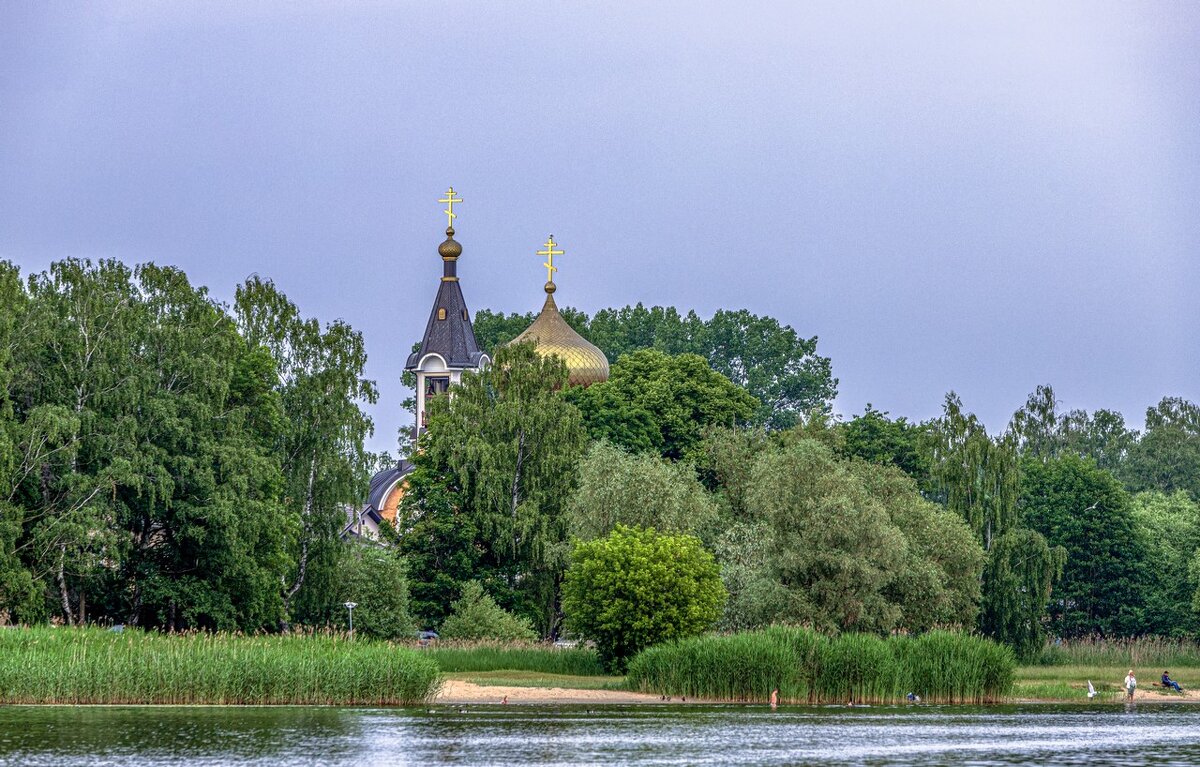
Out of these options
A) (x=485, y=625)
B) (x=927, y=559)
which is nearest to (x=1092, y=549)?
(x=927, y=559)

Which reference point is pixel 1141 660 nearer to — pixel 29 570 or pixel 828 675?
pixel 828 675

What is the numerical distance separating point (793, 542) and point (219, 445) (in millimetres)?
20944

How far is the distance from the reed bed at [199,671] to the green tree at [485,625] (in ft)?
67.9

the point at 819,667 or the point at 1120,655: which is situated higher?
the point at 1120,655

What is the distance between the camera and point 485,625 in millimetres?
74625

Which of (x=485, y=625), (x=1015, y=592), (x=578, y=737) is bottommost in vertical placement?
(x=578, y=737)

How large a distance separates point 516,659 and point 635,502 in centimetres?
784

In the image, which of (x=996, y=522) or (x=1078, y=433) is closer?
(x=996, y=522)

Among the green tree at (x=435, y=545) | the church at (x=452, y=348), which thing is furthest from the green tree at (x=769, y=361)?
the green tree at (x=435, y=545)

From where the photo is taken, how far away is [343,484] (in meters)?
76.4

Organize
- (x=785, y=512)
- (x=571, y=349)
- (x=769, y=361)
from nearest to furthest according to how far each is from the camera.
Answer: (x=785, y=512)
(x=571, y=349)
(x=769, y=361)

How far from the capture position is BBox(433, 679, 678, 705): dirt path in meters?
57.8

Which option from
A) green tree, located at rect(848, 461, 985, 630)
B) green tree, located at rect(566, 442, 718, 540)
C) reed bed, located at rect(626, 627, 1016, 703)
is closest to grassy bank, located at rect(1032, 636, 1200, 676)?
green tree, located at rect(848, 461, 985, 630)

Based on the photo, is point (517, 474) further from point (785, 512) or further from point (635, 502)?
point (785, 512)
